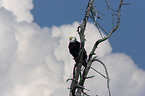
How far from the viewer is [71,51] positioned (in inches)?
271

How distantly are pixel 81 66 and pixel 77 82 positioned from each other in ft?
1.30

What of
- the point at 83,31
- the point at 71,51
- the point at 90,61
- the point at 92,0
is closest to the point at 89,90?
the point at 90,61

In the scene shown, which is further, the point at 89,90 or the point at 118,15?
the point at 118,15

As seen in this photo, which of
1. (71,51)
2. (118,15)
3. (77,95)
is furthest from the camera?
(71,51)

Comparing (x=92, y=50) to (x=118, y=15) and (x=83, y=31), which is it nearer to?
(x=83, y=31)

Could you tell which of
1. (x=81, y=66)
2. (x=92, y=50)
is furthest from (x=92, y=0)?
(x=81, y=66)

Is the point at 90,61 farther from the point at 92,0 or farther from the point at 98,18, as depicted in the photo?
Result: the point at 92,0

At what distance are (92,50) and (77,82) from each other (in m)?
0.86

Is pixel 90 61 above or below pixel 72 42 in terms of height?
below

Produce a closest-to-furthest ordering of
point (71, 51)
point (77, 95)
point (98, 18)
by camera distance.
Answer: point (77, 95) < point (98, 18) < point (71, 51)

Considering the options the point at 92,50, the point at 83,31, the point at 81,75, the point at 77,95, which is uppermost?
the point at 83,31

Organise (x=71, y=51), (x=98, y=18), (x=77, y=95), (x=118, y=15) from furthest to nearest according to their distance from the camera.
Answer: (x=71, y=51)
(x=98, y=18)
(x=118, y=15)
(x=77, y=95)

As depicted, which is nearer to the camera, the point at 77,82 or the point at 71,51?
the point at 77,82

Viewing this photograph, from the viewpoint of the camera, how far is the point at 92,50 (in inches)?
218
